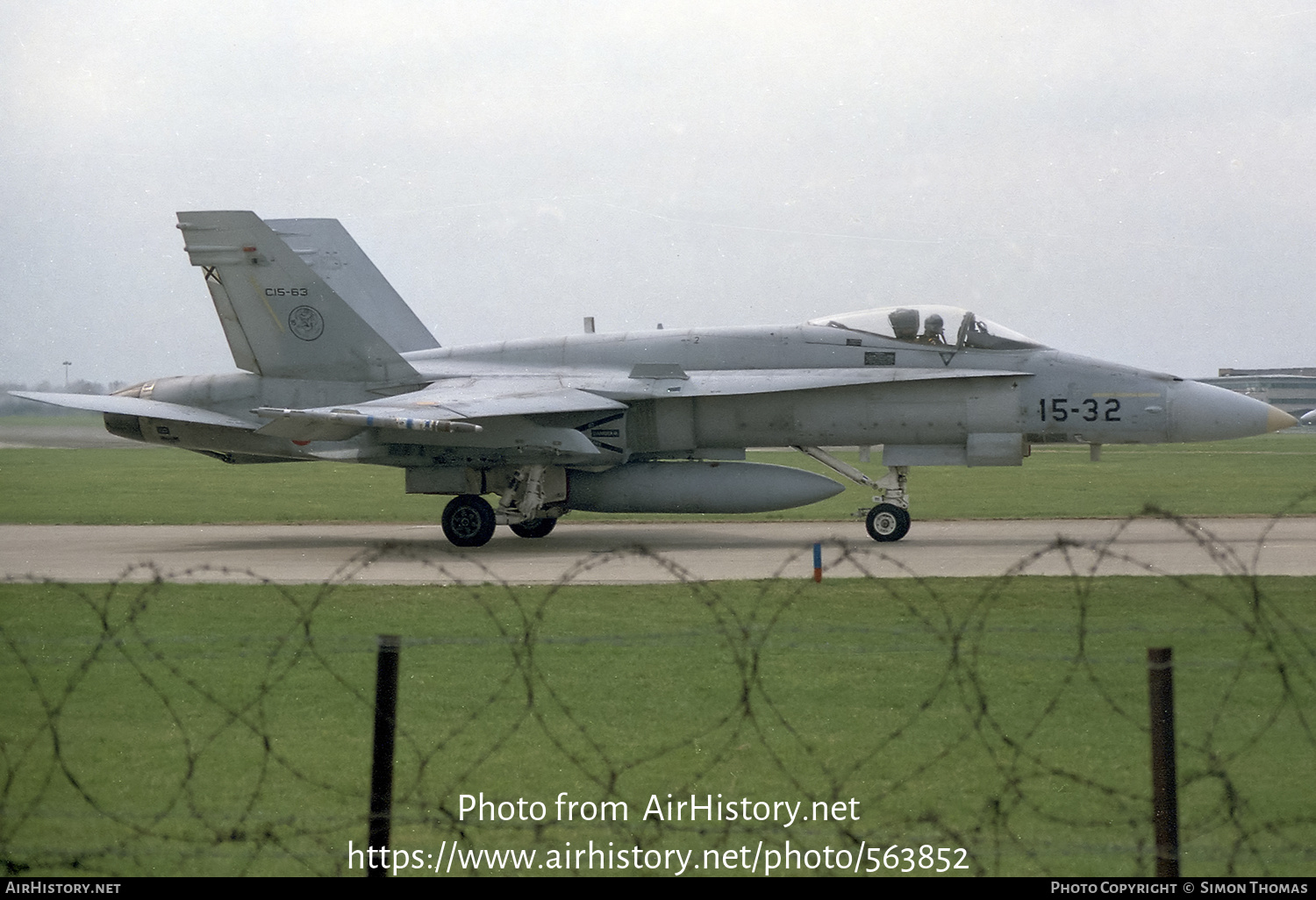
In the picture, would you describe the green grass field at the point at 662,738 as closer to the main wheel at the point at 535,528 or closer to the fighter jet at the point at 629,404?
the fighter jet at the point at 629,404

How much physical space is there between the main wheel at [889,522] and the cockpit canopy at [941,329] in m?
2.33

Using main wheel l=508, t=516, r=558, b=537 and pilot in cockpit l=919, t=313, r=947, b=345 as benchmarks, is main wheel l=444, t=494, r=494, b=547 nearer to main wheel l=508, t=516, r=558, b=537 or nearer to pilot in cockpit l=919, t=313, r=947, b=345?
main wheel l=508, t=516, r=558, b=537

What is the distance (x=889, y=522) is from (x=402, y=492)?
57.7 ft

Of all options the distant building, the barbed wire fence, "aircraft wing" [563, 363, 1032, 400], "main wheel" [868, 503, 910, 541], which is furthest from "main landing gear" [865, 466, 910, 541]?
the distant building

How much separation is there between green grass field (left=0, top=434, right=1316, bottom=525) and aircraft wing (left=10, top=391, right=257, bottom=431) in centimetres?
352

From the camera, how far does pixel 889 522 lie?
58.7ft

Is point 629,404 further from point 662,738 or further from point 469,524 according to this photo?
point 662,738

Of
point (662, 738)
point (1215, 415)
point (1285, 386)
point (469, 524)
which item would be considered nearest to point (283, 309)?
point (469, 524)

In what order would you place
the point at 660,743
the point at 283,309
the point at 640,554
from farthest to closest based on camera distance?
the point at 283,309 < the point at 640,554 < the point at 660,743

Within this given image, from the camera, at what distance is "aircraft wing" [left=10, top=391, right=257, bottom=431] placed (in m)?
19.0

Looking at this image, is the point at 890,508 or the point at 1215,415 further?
the point at 890,508

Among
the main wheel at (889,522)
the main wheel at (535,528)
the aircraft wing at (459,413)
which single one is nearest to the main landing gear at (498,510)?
the aircraft wing at (459,413)

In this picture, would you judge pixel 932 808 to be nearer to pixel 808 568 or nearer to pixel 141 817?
pixel 141 817

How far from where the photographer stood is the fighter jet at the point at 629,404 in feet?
56.6
